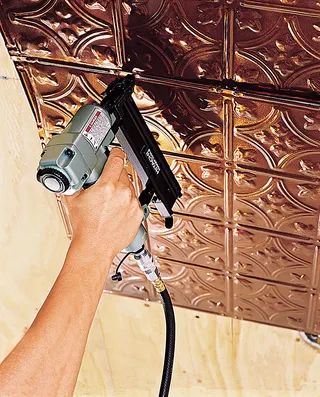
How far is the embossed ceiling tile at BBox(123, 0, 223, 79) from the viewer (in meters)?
1.29

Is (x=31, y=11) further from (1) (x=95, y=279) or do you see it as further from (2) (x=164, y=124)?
(1) (x=95, y=279)

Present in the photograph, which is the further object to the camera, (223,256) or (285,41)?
(223,256)

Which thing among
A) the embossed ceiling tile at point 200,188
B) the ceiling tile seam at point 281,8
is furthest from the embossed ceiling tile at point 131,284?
the ceiling tile seam at point 281,8

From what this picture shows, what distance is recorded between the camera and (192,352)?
220cm

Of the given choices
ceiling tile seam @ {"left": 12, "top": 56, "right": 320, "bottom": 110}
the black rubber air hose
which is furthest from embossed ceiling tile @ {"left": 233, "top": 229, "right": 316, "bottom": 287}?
ceiling tile seam @ {"left": 12, "top": 56, "right": 320, "bottom": 110}

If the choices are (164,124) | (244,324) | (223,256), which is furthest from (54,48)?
(244,324)

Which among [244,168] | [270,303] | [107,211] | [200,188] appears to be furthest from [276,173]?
[270,303]

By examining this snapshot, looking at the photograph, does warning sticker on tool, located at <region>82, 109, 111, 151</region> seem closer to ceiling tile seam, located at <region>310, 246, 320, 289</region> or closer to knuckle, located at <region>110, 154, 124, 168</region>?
knuckle, located at <region>110, 154, 124, 168</region>

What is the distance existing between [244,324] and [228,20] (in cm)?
111

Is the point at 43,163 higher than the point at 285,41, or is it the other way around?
the point at 285,41

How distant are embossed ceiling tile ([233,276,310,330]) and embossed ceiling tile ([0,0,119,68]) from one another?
802 mm

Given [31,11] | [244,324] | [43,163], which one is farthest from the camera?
[244,324]

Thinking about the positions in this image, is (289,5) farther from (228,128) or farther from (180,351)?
(180,351)

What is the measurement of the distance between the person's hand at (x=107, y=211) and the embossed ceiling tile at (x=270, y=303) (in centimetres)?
72
